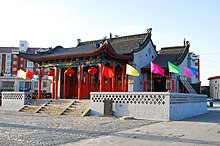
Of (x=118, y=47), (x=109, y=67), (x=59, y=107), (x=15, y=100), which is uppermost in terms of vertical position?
(x=118, y=47)

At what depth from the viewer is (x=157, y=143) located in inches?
282

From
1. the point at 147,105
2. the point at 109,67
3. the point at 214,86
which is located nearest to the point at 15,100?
the point at 109,67

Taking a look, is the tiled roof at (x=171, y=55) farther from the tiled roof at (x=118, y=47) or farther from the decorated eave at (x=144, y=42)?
the tiled roof at (x=118, y=47)

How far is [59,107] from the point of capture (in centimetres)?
1766

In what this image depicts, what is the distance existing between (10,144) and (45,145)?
2.98ft

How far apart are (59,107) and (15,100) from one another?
4727mm

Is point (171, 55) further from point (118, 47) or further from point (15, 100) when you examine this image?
point (15, 100)

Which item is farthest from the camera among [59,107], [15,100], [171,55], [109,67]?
[171,55]

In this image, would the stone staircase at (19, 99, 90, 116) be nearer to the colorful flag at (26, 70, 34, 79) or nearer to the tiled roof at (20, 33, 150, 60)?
the colorful flag at (26, 70, 34, 79)

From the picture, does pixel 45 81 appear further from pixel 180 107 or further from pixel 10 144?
pixel 10 144

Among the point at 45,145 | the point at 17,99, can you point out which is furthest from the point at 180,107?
the point at 17,99

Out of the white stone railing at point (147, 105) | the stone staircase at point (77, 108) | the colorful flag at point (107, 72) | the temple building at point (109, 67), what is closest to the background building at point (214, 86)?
the temple building at point (109, 67)

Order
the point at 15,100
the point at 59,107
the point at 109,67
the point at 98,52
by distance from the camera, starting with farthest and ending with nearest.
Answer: the point at 15,100 < the point at 109,67 < the point at 59,107 < the point at 98,52

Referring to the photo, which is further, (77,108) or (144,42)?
(144,42)
